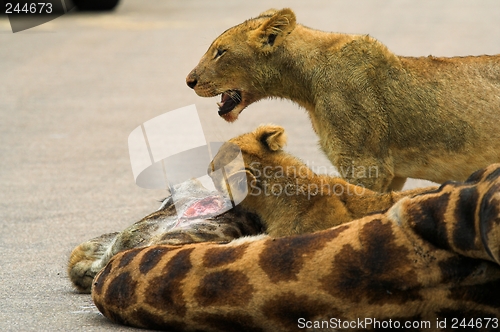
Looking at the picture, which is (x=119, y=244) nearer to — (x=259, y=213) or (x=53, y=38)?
(x=259, y=213)

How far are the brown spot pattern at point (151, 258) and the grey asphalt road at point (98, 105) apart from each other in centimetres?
31

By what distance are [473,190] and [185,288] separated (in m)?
1.28

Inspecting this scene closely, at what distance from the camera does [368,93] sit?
6.38 metres

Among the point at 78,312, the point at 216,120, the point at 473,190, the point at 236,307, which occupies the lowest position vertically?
the point at 216,120

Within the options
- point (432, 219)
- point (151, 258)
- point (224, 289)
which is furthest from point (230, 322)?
point (432, 219)

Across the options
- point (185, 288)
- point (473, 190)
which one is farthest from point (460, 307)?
point (185, 288)

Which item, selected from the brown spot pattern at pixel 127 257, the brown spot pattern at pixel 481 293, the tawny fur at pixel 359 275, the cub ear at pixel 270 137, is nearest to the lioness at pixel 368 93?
the cub ear at pixel 270 137

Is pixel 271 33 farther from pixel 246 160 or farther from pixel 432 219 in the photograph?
pixel 432 219

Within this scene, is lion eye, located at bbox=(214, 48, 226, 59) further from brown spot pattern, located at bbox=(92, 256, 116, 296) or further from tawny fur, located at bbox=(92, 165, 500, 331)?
tawny fur, located at bbox=(92, 165, 500, 331)

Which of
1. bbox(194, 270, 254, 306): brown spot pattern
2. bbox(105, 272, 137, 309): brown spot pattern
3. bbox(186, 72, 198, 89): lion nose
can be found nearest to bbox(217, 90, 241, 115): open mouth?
bbox(186, 72, 198, 89): lion nose

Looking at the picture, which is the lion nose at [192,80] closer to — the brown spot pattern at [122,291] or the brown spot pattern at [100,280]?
the brown spot pattern at [100,280]

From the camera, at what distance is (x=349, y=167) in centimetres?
625

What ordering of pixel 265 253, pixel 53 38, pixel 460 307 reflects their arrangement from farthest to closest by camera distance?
pixel 53 38 < pixel 265 253 < pixel 460 307

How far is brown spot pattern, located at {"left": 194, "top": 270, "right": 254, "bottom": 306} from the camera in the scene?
13.6 ft
